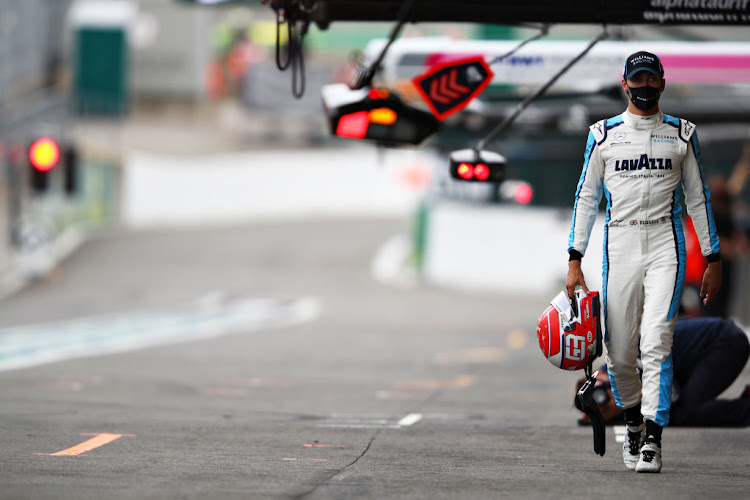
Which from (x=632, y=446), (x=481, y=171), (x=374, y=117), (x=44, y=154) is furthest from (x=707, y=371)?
(x=44, y=154)

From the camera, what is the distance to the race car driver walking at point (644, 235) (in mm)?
6043

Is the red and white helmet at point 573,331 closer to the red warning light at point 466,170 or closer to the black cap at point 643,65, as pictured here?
the black cap at point 643,65

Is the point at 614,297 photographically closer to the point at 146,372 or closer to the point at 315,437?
the point at 315,437

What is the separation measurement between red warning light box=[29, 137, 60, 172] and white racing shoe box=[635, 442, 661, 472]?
1569 cm

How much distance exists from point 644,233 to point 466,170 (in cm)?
261

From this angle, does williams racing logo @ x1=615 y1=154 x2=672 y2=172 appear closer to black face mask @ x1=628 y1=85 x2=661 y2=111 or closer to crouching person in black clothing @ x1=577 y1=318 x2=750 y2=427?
black face mask @ x1=628 y1=85 x2=661 y2=111

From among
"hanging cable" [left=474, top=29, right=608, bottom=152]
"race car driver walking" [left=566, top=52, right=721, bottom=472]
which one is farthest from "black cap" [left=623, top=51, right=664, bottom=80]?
"hanging cable" [left=474, top=29, right=608, bottom=152]

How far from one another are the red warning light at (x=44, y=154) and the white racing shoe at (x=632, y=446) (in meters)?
15.4

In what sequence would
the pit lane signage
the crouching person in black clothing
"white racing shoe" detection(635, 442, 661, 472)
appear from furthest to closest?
the pit lane signage, the crouching person in black clothing, "white racing shoe" detection(635, 442, 661, 472)

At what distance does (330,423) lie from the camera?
7.89m

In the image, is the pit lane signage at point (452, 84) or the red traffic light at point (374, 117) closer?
the pit lane signage at point (452, 84)

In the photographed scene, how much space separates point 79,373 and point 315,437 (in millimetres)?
5312

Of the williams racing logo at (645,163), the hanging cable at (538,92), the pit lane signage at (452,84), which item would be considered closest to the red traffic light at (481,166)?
the hanging cable at (538,92)

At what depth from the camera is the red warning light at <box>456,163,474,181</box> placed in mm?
8555
